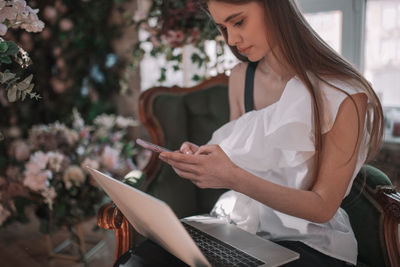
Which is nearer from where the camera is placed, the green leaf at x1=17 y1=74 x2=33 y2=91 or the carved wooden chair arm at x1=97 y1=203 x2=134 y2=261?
the green leaf at x1=17 y1=74 x2=33 y2=91

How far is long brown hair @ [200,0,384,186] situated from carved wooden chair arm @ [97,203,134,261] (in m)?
0.55

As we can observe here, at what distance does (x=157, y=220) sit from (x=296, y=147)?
1.42 feet

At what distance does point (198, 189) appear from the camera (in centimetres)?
162

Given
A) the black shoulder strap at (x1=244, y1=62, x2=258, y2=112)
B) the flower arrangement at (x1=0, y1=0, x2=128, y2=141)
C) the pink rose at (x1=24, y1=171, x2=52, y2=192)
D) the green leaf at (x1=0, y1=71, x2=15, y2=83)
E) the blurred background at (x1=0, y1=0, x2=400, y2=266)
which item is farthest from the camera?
the flower arrangement at (x1=0, y1=0, x2=128, y2=141)

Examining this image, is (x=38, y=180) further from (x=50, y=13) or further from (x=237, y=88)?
(x=50, y=13)

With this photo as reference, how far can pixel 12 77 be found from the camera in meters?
0.86

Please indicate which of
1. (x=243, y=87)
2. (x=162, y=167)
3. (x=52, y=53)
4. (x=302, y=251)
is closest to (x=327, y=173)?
(x=302, y=251)

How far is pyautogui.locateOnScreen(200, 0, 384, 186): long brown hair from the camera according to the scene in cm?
103

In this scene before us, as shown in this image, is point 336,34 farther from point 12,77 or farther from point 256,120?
point 12,77

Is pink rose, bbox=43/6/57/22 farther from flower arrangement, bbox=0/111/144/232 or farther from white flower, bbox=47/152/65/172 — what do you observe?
white flower, bbox=47/152/65/172

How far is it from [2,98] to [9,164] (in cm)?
100

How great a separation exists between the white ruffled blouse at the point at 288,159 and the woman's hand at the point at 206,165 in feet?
0.64

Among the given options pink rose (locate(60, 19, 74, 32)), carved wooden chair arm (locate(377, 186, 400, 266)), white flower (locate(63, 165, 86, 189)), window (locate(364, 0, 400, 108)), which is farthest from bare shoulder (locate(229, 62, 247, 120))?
pink rose (locate(60, 19, 74, 32))

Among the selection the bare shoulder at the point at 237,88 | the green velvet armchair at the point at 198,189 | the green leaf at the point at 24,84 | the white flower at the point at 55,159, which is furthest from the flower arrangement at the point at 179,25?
the green leaf at the point at 24,84
